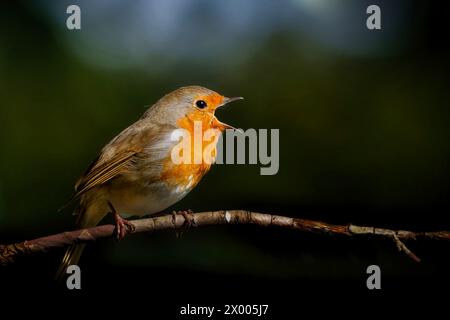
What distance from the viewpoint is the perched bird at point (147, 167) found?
9.17ft

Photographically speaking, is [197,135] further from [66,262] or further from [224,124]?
[66,262]

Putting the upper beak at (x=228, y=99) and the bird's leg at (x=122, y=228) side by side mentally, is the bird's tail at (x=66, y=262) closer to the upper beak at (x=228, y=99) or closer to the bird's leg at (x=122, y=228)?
the bird's leg at (x=122, y=228)

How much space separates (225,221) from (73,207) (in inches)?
45.2

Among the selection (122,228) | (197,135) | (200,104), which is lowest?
(122,228)

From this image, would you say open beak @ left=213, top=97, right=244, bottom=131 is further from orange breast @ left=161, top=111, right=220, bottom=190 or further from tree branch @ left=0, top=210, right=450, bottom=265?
tree branch @ left=0, top=210, right=450, bottom=265

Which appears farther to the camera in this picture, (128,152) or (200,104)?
(200,104)

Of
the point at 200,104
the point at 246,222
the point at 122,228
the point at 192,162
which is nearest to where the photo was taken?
the point at 246,222

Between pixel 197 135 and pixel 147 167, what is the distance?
1.09ft

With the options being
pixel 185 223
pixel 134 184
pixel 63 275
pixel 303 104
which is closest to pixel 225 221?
pixel 185 223

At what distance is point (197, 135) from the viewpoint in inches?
118

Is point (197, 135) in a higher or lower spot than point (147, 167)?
higher

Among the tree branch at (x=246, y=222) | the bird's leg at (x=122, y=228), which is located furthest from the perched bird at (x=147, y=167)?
the tree branch at (x=246, y=222)

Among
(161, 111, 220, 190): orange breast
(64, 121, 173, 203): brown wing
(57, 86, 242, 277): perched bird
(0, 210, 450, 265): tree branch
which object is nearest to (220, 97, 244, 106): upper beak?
(57, 86, 242, 277): perched bird

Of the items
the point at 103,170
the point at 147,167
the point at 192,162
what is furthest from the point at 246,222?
the point at 103,170
